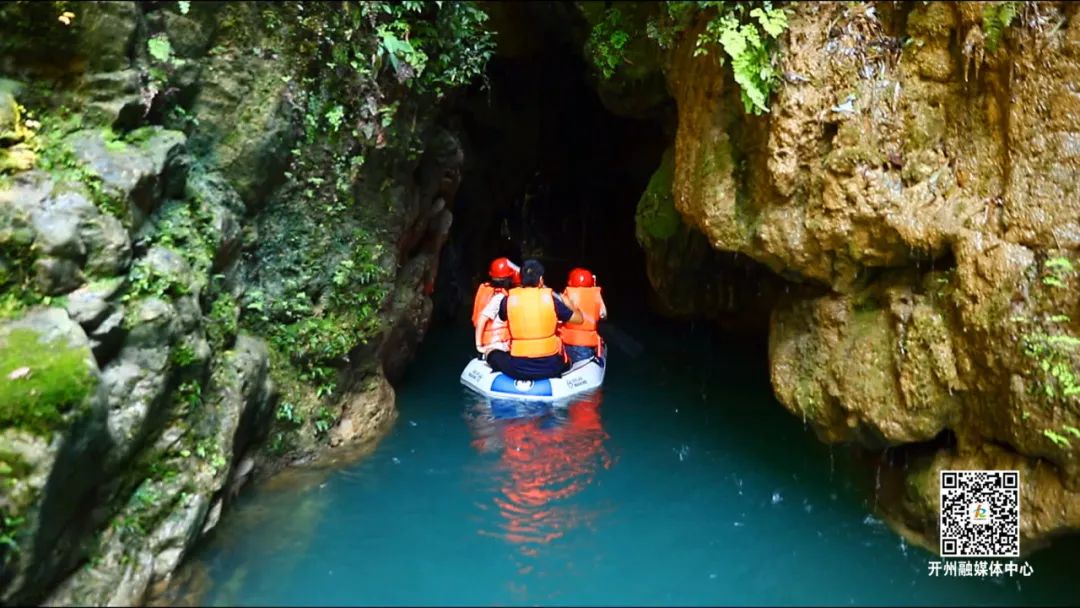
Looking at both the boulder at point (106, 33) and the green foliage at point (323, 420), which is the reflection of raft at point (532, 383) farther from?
the boulder at point (106, 33)

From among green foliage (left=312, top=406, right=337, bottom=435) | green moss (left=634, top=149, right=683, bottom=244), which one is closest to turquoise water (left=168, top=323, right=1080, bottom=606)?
green foliage (left=312, top=406, right=337, bottom=435)

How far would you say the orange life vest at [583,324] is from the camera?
10547 mm

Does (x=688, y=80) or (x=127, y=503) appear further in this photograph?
(x=688, y=80)

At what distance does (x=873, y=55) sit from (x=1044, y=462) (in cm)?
341

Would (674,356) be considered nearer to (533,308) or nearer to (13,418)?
(533,308)

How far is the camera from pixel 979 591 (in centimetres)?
542

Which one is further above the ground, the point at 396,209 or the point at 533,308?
the point at 396,209

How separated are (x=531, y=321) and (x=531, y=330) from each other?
0.45ft

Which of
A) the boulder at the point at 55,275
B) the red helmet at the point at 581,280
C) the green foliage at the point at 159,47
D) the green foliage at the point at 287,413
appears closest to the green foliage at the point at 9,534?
the boulder at the point at 55,275

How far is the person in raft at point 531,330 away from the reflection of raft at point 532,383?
129 millimetres

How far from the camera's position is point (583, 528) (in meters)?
6.08

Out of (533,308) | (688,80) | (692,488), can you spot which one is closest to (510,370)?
(533,308)

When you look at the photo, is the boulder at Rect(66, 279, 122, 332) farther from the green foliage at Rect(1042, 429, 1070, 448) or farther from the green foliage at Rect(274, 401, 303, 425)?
the green foliage at Rect(1042, 429, 1070, 448)

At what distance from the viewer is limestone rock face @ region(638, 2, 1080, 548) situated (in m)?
5.09
